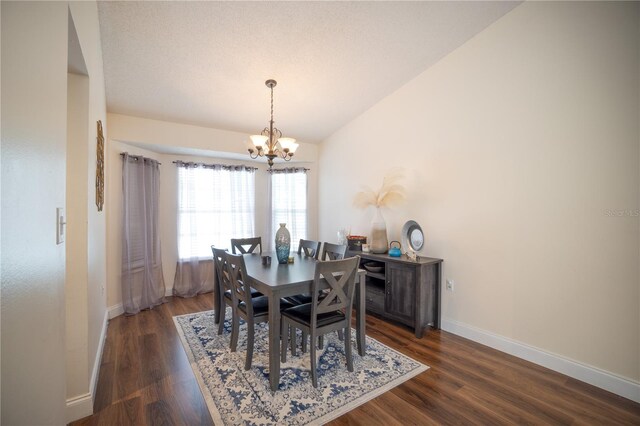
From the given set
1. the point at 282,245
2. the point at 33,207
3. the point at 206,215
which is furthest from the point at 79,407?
the point at 206,215

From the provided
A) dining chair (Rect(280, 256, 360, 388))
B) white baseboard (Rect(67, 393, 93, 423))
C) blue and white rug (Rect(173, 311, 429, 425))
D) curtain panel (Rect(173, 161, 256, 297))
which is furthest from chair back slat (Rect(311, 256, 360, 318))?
curtain panel (Rect(173, 161, 256, 297))

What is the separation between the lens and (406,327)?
3.24 m

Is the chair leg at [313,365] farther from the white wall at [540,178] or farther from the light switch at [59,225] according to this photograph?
the white wall at [540,178]

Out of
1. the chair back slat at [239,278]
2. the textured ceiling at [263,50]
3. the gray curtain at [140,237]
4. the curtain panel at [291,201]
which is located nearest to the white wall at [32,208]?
the chair back slat at [239,278]

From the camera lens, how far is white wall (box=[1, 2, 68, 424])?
0.71 m

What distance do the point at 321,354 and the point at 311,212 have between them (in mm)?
2985

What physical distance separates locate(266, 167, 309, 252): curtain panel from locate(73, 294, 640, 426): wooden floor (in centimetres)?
272

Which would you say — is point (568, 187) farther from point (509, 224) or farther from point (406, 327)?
point (406, 327)

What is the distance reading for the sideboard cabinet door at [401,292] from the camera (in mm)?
3086

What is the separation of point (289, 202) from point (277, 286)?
3.20 metres

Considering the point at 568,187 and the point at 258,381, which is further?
the point at 568,187

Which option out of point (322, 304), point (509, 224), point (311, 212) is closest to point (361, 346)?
point (322, 304)

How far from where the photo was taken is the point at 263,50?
2.80 metres

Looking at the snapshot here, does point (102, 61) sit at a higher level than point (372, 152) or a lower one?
higher
